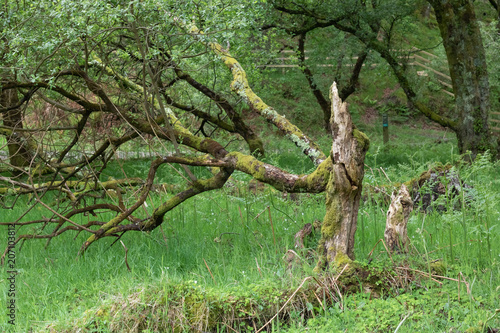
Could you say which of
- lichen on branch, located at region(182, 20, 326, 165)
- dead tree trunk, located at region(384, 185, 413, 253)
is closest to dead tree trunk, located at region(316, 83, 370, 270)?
dead tree trunk, located at region(384, 185, 413, 253)

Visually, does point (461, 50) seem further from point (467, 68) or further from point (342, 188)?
point (342, 188)

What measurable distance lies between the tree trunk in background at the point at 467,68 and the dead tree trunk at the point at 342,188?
25.6ft

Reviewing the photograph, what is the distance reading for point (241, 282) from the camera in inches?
156

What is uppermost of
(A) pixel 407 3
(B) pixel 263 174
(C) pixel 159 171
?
(A) pixel 407 3

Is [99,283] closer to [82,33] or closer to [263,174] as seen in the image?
[263,174]

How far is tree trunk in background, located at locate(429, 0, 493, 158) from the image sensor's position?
10.3m

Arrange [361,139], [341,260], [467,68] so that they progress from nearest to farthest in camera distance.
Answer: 1. [341,260]
2. [361,139]
3. [467,68]

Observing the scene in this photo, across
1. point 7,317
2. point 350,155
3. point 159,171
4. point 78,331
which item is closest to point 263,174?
point 350,155

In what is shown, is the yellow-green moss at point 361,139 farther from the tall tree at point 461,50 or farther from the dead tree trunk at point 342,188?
the tall tree at point 461,50

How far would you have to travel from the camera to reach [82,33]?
15.6 feet

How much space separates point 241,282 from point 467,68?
8.91 metres

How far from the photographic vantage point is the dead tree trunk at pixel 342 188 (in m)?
4.00

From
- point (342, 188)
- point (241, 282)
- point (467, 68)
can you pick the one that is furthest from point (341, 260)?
point (467, 68)

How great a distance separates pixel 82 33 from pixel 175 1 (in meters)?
1.09
